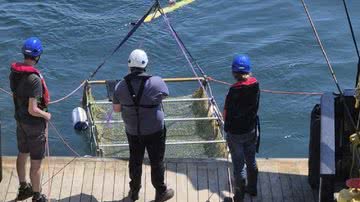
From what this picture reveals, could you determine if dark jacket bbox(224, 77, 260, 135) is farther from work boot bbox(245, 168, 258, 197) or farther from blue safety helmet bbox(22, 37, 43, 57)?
blue safety helmet bbox(22, 37, 43, 57)

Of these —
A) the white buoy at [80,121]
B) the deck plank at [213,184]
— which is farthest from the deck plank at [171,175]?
the white buoy at [80,121]

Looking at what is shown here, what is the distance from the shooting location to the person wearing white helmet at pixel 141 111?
671 centimetres

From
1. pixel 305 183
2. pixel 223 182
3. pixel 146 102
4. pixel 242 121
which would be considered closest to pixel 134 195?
pixel 223 182

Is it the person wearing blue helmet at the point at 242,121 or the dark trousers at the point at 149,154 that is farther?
the dark trousers at the point at 149,154

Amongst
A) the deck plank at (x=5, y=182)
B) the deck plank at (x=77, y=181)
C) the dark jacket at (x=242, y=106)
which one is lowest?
the deck plank at (x=77, y=181)

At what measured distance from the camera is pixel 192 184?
7980mm

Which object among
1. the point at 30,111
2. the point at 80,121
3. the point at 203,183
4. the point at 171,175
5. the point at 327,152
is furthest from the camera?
the point at 80,121

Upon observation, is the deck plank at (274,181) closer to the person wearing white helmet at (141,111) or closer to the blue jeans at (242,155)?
the blue jeans at (242,155)

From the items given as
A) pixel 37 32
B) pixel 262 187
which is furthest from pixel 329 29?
pixel 262 187

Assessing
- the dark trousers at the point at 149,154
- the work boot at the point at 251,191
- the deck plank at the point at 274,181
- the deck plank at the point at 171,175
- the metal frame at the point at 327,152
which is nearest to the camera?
the metal frame at the point at 327,152

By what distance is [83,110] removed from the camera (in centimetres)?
1134

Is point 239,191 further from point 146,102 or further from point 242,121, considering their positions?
point 146,102

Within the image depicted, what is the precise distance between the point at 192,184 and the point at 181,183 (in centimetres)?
14

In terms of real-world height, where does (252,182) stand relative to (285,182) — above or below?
above
